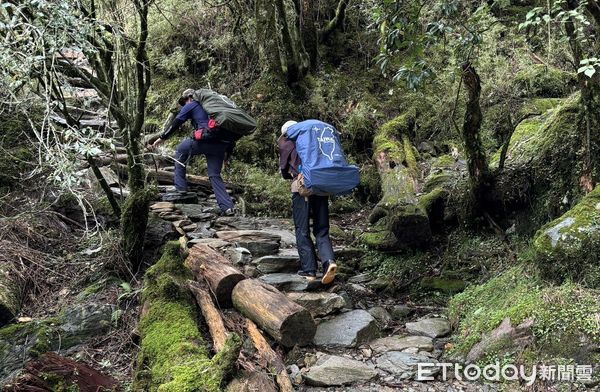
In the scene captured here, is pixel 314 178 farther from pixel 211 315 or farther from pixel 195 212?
pixel 195 212

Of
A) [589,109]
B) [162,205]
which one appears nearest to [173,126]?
[162,205]

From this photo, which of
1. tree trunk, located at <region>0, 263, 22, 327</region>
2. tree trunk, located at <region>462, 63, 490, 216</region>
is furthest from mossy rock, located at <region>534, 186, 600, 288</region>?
tree trunk, located at <region>0, 263, 22, 327</region>

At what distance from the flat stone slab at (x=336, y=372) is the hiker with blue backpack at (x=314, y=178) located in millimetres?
1565

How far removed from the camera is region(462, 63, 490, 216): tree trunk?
6551 millimetres

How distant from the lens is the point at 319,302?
566 centimetres

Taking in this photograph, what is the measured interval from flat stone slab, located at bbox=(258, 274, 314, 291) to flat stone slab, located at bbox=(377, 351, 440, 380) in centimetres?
146

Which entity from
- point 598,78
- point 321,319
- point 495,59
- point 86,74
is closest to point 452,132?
point 495,59

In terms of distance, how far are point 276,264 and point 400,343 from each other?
216cm

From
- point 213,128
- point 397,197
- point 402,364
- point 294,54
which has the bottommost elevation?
point 402,364

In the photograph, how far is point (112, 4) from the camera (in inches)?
246

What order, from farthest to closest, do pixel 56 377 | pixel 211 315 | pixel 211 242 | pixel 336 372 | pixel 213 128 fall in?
1. pixel 213 128
2. pixel 211 242
3. pixel 211 315
4. pixel 336 372
5. pixel 56 377

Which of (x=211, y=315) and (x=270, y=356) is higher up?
(x=211, y=315)

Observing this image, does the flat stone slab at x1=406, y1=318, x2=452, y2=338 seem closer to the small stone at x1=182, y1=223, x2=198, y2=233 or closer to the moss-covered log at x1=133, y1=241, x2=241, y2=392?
the moss-covered log at x1=133, y1=241, x2=241, y2=392

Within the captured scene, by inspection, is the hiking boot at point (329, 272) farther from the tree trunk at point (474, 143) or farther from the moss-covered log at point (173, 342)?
the tree trunk at point (474, 143)
